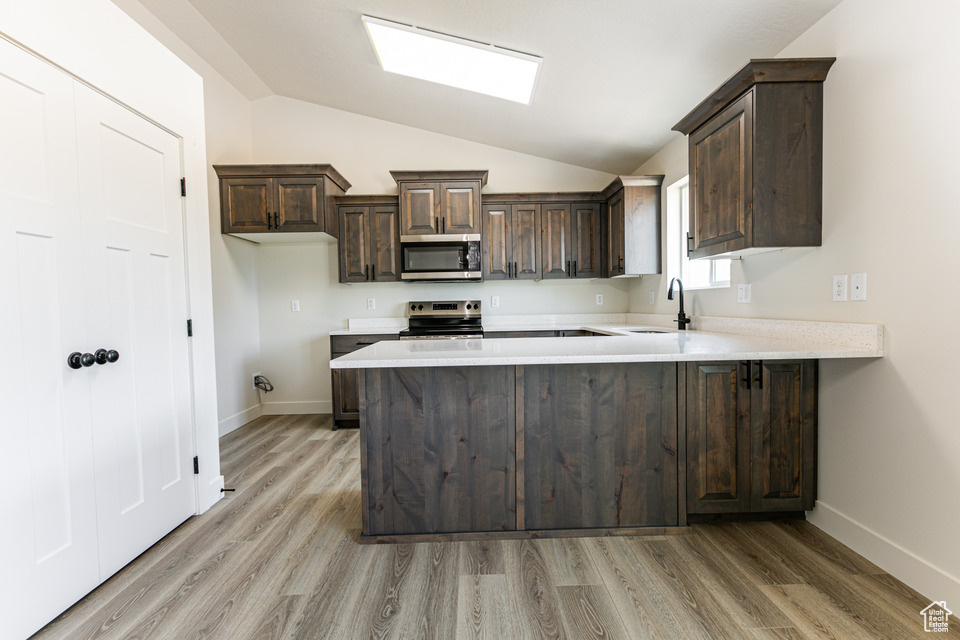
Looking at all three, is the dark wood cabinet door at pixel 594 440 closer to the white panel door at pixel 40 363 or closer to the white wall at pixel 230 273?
the white panel door at pixel 40 363

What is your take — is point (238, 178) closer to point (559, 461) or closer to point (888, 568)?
point (559, 461)

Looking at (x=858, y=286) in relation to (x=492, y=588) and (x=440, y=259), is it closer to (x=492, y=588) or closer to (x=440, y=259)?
(x=492, y=588)

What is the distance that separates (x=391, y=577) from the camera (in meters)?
1.67

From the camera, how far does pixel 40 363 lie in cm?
146

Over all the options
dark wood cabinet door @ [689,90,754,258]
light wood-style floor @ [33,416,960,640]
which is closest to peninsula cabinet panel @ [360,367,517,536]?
light wood-style floor @ [33,416,960,640]

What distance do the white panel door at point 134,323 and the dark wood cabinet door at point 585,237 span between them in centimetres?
316

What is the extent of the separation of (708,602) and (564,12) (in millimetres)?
2676

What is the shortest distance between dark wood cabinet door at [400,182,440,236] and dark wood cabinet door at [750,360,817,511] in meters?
2.91

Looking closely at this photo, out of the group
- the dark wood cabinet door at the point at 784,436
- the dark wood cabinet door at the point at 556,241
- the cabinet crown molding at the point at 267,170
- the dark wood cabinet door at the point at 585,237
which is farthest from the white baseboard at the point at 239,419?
the dark wood cabinet door at the point at 784,436

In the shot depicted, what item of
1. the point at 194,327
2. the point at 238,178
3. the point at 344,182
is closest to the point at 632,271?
the point at 344,182

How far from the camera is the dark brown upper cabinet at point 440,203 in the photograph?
156 inches

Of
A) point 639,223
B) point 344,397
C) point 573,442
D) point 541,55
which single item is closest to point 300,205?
point 344,397

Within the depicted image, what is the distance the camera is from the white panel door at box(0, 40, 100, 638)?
1.34 meters

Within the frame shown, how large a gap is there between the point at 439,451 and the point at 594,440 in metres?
0.70
